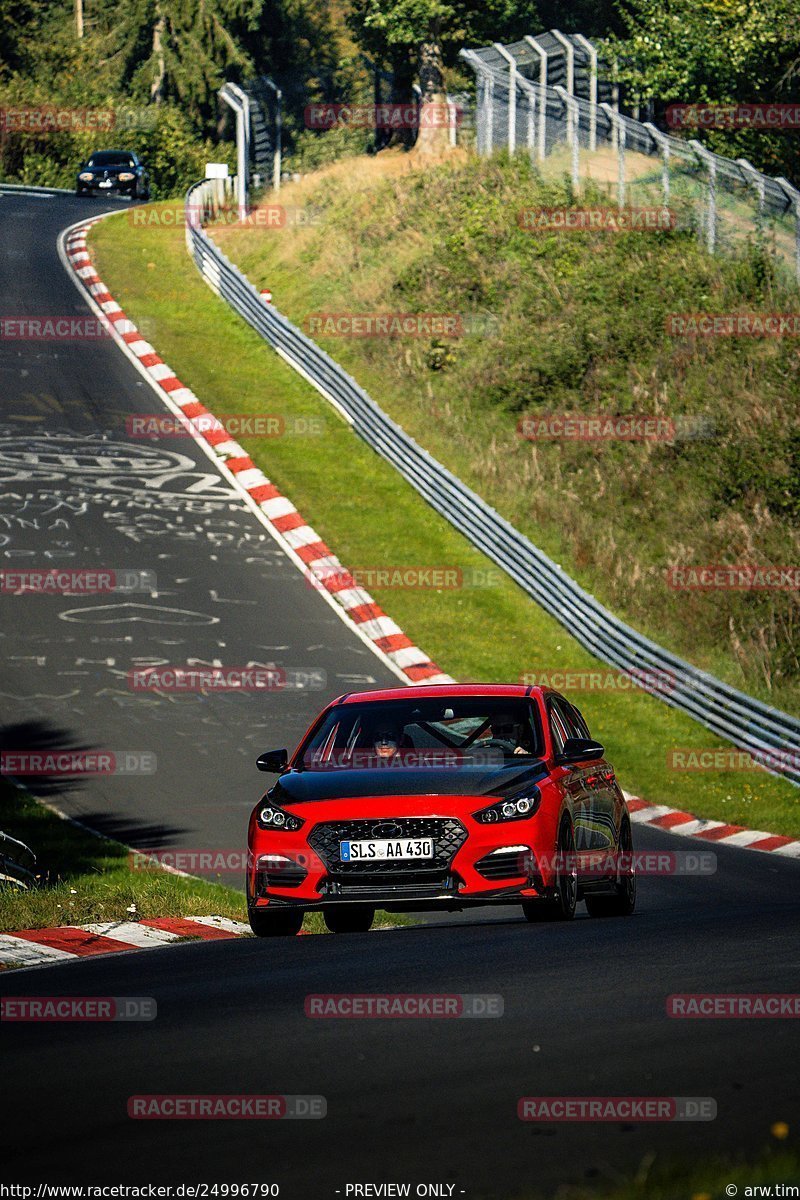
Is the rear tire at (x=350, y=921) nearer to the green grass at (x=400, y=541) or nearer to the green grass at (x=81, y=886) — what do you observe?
the green grass at (x=81, y=886)

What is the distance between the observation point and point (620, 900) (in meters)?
11.8

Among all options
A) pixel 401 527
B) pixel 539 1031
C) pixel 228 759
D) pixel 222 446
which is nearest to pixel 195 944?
pixel 539 1031

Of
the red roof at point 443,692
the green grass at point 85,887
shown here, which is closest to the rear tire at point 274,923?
the green grass at point 85,887

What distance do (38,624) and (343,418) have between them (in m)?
11.2

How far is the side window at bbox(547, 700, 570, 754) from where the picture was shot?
11203 mm

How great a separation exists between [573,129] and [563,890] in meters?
30.3

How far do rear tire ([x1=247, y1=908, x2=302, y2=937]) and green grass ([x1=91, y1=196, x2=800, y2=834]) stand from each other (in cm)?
875

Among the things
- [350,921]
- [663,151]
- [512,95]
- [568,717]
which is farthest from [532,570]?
[512,95]

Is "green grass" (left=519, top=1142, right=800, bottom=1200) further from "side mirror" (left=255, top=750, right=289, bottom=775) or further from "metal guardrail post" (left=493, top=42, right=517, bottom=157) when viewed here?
"metal guardrail post" (left=493, top=42, right=517, bottom=157)

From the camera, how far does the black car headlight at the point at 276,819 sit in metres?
10.2

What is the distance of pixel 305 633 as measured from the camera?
75.6 ft

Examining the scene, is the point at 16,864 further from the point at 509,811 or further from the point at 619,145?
the point at 619,145

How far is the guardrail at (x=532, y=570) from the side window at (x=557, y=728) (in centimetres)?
875

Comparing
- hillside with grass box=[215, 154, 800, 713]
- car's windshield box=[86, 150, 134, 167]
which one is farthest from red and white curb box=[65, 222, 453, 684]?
car's windshield box=[86, 150, 134, 167]
